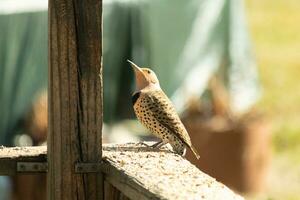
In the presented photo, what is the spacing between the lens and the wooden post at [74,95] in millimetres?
3367

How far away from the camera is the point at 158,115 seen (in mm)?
5820

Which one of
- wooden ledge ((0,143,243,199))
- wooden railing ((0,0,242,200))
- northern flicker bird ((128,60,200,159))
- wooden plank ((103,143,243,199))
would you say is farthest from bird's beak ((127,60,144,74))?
wooden railing ((0,0,242,200))

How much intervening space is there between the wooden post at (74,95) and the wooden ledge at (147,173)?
90mm

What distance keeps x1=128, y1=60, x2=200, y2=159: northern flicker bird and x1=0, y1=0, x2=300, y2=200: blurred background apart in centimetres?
241

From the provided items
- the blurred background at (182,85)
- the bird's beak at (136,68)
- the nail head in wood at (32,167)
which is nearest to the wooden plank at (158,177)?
the nail head in wood at (32,167)

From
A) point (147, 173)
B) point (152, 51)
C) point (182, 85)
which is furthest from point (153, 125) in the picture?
→ point (182, 85)

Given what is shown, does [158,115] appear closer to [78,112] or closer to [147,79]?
[147,79]

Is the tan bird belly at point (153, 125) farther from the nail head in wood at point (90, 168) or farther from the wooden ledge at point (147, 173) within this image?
the nail head in wood at point (90, 168)

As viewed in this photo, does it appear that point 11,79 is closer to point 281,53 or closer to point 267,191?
point 267,191

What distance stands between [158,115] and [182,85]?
525 cm

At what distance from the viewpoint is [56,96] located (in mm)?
3400

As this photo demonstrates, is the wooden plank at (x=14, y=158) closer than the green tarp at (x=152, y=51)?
Yes

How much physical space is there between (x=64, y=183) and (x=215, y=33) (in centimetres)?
823

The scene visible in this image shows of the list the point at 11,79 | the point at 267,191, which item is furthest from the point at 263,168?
the point at 11,79
